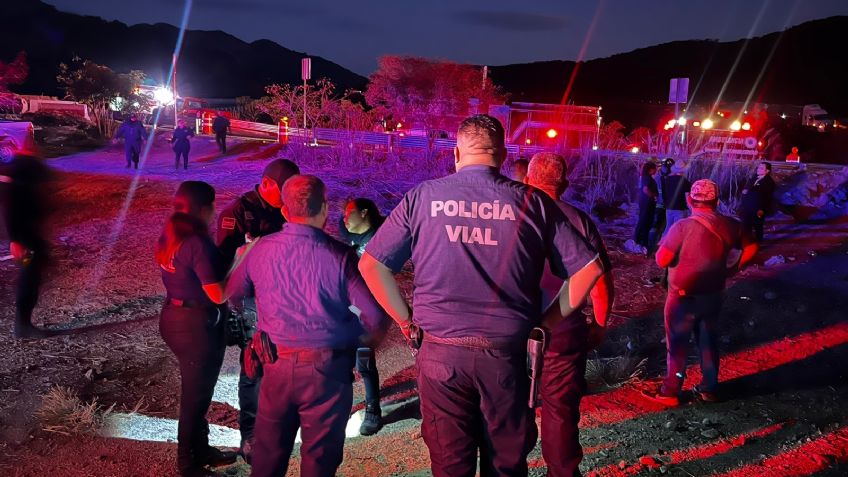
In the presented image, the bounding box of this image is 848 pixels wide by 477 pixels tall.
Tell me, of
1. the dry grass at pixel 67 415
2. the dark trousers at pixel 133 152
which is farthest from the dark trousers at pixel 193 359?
the dark trousers at pixel 133 152

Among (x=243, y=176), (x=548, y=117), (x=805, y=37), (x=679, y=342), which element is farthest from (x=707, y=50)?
(x=679, y=342)

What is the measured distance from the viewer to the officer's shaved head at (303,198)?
291 cm

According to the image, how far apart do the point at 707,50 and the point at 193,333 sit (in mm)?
141263

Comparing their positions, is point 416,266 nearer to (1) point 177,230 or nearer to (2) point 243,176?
(1) point 177,230

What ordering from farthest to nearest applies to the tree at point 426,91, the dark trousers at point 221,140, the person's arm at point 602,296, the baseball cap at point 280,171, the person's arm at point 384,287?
the tree at point 426,91 < the dark trousers at point 221,140 < the baseball cap at point 280,171 < the person's arm at point 602,296 < the person's arm at point 384,287

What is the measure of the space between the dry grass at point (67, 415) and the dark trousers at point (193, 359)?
0.99m

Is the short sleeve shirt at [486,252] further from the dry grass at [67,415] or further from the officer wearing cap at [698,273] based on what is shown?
the dry grass at [67,415]

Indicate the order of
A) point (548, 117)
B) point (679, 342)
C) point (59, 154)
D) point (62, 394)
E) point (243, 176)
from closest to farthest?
point (62, 394)
point (679, 342)
point (243, 176)
point (59, 154)
point (548, 117)

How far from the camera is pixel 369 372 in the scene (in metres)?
4.43

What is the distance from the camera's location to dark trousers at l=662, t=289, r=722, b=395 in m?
4.74

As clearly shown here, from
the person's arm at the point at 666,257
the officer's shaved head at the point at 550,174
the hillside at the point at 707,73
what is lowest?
the person's arm at the point at 666,257

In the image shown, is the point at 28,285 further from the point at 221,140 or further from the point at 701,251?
the point at 221,140

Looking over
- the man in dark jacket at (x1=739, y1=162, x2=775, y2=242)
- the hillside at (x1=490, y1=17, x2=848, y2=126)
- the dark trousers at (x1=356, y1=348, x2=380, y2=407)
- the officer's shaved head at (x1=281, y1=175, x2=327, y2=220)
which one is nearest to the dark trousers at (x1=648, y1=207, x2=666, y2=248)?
the man in dark jacket at (x1=739, y1=162, x2=775, y2=242)

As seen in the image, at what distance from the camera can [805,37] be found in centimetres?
10694
